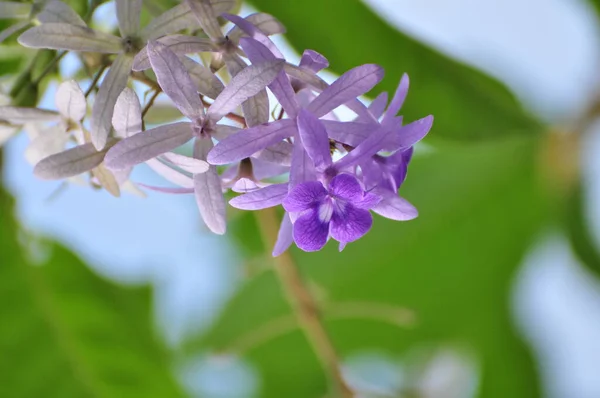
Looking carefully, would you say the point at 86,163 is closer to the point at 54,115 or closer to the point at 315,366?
the point at 54,115

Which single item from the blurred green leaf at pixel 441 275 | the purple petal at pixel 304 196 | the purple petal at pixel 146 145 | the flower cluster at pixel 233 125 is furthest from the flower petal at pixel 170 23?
the blurred green leaf at pixel 441 275

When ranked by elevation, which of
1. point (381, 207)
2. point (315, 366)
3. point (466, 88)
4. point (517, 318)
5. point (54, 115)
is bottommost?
point (315, 366)

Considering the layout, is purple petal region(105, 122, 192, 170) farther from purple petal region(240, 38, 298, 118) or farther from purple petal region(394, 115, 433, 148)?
purple petal region(394, 115, 433, 148)

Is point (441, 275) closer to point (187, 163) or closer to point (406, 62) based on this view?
point (406, 62)

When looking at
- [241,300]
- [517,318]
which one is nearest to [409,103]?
[241,300]

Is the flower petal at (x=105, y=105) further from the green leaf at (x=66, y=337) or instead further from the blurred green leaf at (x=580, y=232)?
the blurred green leaf at (x=580, y=232)

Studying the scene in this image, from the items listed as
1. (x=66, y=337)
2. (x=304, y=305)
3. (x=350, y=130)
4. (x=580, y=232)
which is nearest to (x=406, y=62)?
(x=304, y=305)

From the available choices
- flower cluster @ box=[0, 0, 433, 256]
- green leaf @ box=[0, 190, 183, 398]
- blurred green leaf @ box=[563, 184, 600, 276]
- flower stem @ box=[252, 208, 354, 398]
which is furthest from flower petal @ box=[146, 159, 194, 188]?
blurred green leaf @ box=[563, 184, 600, 276]
